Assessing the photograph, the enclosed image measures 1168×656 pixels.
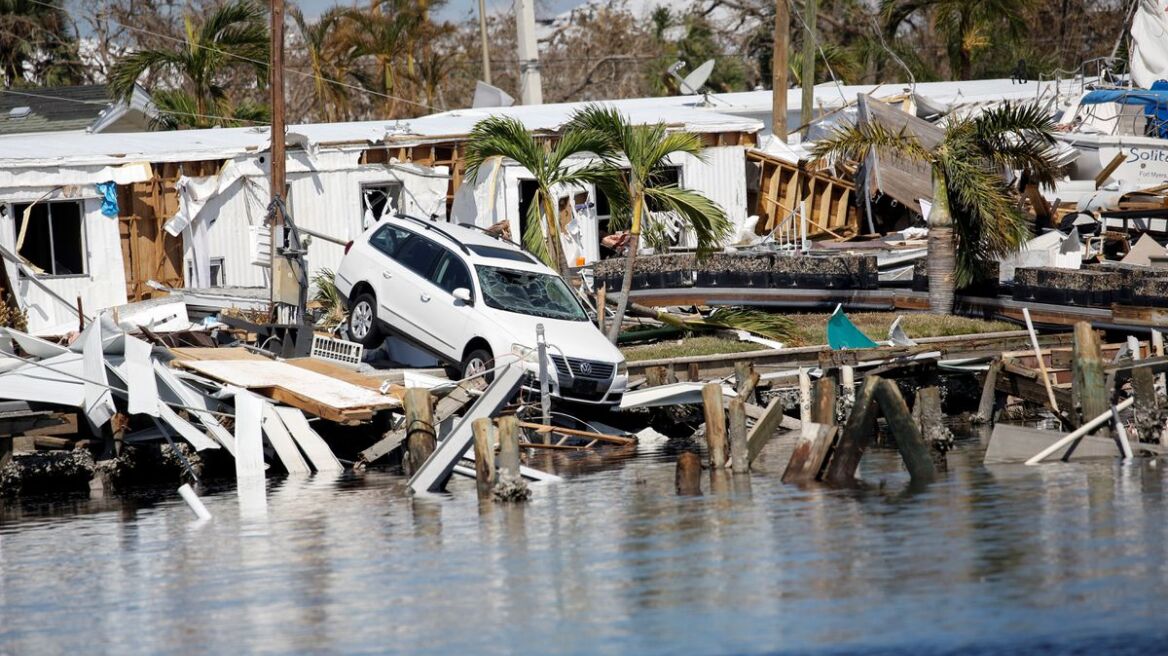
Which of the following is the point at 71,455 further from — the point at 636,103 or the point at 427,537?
the point at 636,103

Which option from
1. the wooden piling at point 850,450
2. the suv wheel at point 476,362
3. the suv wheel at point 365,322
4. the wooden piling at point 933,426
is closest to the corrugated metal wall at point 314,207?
the suv wheel at point 365,322

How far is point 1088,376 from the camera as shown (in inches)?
722

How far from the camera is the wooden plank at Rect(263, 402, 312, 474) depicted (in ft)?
64.6

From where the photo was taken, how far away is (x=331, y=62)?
137 ft

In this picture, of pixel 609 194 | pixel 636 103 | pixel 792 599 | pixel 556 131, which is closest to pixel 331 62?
pixel 636 103

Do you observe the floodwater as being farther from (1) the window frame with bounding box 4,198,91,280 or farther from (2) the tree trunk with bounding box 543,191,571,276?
(1) the window frame with bounding box 4,198,91,280

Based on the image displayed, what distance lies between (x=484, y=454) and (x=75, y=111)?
20905 mm

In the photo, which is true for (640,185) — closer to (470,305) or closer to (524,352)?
(470,305)

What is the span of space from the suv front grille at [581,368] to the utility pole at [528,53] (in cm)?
1878

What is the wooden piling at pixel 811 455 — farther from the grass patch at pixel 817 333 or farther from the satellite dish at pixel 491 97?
the satellite dish at pixel 491 97

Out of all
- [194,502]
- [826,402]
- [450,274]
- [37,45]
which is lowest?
[194,502]

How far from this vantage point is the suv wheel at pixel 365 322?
22.2m

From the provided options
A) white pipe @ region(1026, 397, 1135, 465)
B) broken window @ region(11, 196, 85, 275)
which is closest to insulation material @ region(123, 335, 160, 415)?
broken window @ region(11, 196, 85, 275)

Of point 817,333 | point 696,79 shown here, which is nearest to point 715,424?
point 817,333
